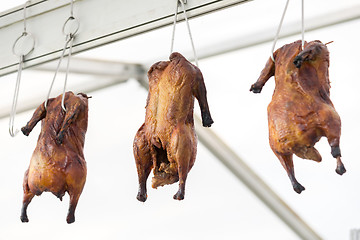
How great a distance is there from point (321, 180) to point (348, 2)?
75.9 inches

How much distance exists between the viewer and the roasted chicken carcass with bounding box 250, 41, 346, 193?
3037mm

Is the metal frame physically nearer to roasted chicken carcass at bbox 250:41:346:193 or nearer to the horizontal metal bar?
the horizontal metal bar

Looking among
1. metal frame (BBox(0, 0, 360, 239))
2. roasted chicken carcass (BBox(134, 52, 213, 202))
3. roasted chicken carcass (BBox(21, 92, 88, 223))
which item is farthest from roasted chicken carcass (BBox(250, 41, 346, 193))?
roasted chicken carcass (BBox(21, 92, 88, 223))

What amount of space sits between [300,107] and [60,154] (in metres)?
1.22

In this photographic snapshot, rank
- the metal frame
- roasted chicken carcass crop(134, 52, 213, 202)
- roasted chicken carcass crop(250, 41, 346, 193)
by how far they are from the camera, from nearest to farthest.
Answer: roasted chicken carcass crop(250, 41, 346, 193) < roasted chicken carcass crop(134, 52, 213, 202) < the metal frame

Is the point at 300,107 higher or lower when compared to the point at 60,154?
lower

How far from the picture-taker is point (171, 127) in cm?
338

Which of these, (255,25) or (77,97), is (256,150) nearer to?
(255,25)

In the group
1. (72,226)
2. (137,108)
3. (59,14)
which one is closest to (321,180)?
(137,108)

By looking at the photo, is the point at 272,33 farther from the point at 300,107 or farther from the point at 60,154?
the point at 300,107

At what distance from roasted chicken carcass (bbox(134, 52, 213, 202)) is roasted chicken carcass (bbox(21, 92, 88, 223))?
1.33 ft

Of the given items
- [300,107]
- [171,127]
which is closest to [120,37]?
[171,127]

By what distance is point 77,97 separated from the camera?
3.85 meters

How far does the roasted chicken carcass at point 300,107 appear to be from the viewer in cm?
304
